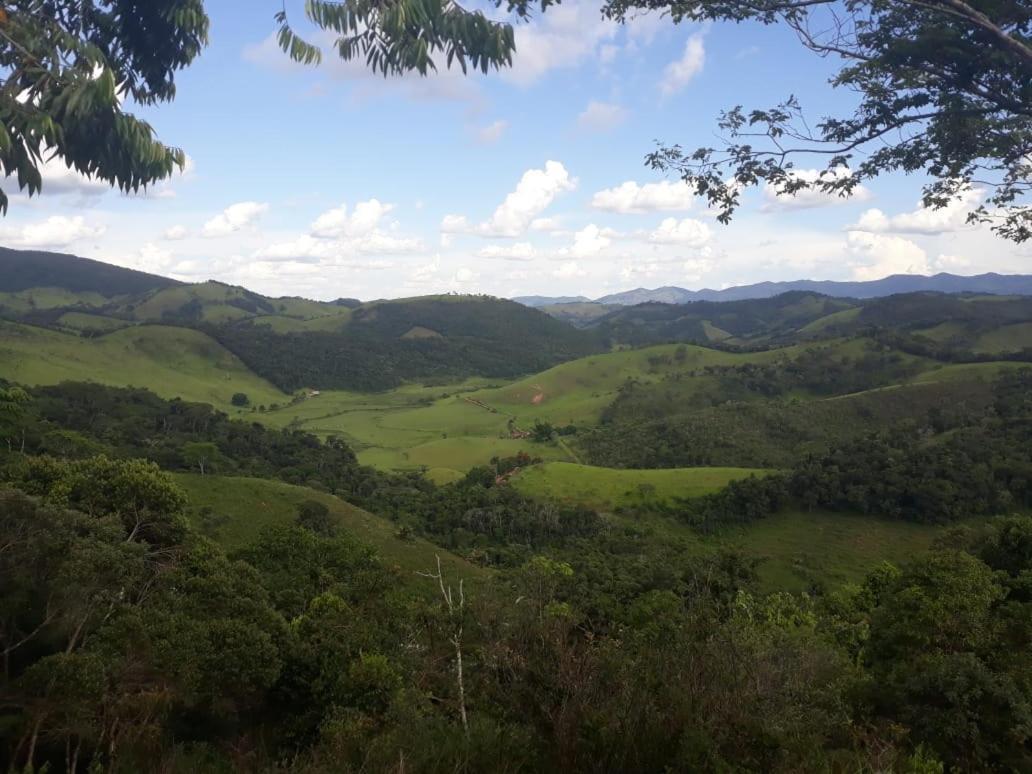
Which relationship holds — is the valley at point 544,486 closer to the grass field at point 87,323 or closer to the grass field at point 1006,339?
the grass field at point 1006,339

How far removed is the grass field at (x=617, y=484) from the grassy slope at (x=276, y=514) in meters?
26.8

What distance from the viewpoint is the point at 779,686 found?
8102mm

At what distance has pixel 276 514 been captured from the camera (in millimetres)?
53781

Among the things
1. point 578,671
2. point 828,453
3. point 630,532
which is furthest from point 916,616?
point 828,453

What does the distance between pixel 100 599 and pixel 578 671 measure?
1218 cm

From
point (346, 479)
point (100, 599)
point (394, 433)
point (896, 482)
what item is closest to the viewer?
point (100, 599)

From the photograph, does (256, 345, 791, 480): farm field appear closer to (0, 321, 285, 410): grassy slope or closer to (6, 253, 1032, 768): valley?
(6, 253, 1032, 768): valley

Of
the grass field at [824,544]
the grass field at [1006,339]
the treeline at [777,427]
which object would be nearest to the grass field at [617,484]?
the grass field at [824,544]

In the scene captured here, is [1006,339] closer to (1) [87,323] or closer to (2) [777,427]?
(2) [777,427]

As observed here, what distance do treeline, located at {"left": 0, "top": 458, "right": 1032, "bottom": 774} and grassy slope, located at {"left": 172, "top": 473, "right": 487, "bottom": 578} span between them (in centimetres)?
2302

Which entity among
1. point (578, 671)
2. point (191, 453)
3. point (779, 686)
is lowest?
point (191, 453)

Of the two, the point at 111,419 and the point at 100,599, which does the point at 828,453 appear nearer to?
the point at 100,599

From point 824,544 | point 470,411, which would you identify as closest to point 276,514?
point 824,544

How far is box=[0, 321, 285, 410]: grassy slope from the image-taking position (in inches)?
4857
